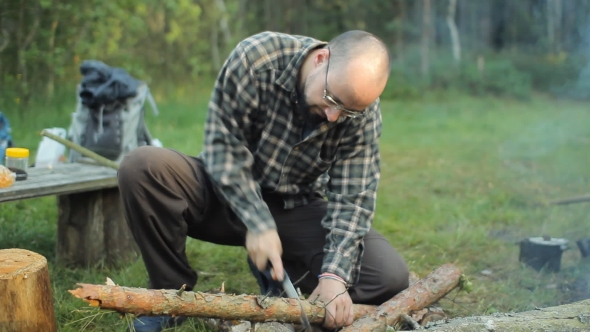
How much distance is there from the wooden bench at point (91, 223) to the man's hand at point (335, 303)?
1.54 meters

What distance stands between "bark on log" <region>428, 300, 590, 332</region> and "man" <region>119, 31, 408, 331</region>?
0.48 meters

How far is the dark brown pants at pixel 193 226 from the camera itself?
2863mm

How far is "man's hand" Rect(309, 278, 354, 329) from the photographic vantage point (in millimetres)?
2715

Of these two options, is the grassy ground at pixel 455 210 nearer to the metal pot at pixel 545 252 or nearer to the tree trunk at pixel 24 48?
the metal pot at pixel 545 252

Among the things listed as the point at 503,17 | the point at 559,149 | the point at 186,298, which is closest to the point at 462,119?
the point at 559,149

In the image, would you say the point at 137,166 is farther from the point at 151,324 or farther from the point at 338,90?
the point at 338,90

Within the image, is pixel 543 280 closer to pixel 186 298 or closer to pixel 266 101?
pixel 266 101

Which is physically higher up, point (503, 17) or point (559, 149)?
point (503, 17)

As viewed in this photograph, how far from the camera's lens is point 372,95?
261 cm

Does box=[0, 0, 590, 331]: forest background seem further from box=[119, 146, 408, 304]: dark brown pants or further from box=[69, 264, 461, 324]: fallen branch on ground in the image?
box=[69, 264, 461, 324]: fallen branch on ground

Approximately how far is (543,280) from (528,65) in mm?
11955

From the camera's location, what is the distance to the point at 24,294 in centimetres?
250

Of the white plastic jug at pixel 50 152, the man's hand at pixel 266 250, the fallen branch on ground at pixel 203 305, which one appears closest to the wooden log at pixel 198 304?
the fallen branch on ground at pixel 203 305

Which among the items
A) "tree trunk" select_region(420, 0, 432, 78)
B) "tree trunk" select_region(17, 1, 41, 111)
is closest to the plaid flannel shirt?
"tree trunk" select_region(17, 1, 41, 111)
